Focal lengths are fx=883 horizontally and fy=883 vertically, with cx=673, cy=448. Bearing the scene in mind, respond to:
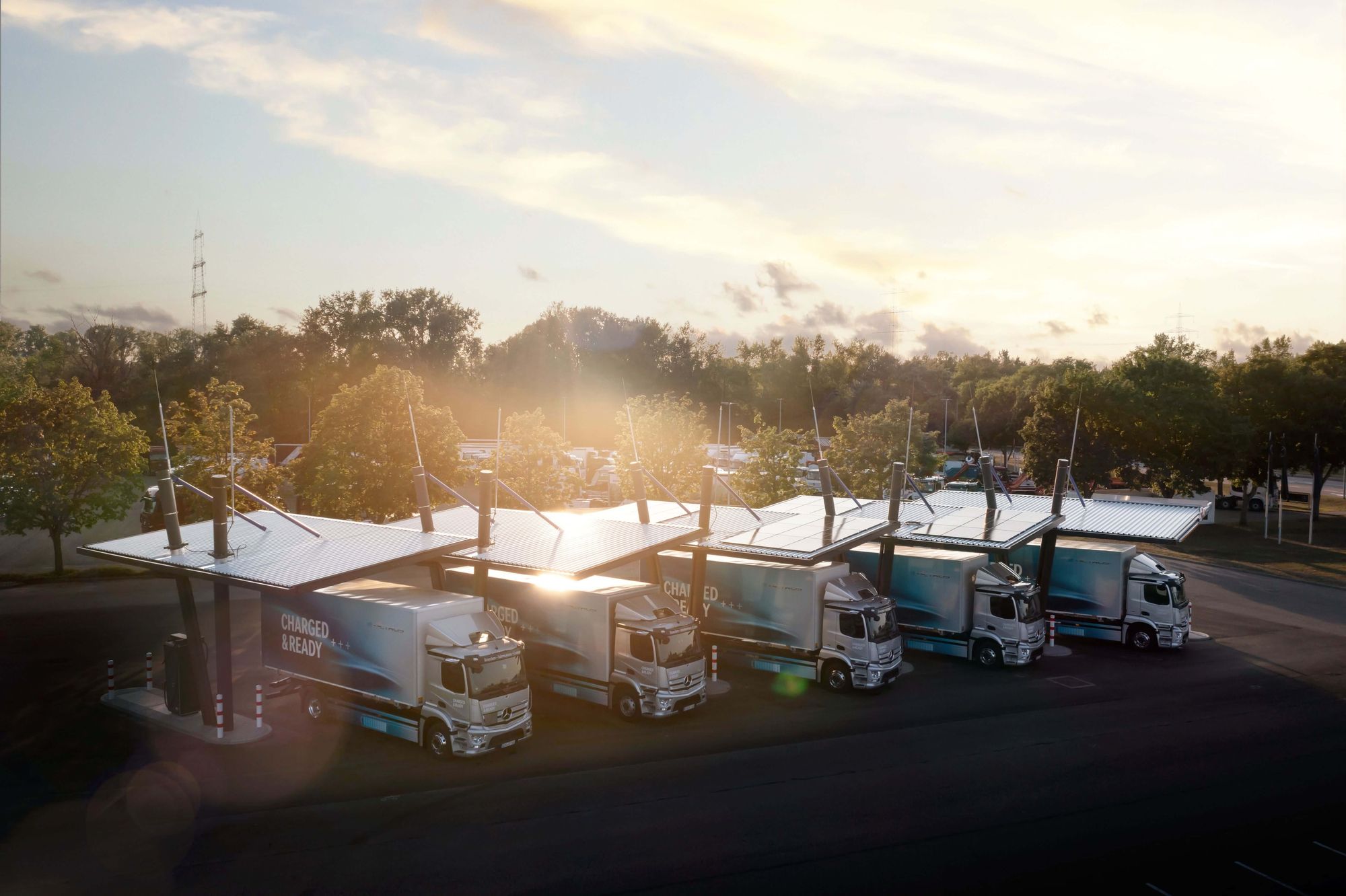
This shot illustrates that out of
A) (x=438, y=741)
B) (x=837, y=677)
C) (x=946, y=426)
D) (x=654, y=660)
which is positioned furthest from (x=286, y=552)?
(x=946, y=426)

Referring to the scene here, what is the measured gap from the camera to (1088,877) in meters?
13.5

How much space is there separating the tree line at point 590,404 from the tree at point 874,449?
0.51 feet

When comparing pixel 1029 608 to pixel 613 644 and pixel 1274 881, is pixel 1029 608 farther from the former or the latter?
pixel 613 644

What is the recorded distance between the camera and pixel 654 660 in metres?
20.4

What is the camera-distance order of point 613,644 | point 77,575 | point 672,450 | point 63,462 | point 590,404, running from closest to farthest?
point 613,644 < point 63,462 < point 77,575 < point 672,450 < point 590,404

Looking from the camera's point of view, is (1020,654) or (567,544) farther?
(1020,654)

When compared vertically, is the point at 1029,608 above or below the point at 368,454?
below

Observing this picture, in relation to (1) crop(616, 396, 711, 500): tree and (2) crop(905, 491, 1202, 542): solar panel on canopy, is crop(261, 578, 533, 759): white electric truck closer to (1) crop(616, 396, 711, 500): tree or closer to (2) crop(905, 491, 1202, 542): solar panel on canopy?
(2) crop(905, 491, 1202, 542): solar panel on canopy

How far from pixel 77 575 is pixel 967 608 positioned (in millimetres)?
36807

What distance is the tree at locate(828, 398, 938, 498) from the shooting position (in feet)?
159

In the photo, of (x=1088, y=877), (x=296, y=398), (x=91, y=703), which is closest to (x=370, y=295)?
(x=296, y=398)

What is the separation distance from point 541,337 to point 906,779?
9049 cm

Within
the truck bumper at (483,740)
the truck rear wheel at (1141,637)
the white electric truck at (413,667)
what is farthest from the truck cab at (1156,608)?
the truck bumper at (483,740)

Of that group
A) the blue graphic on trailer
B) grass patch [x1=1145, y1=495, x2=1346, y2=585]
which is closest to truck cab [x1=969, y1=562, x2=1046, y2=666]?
the blue graphic on trailer
